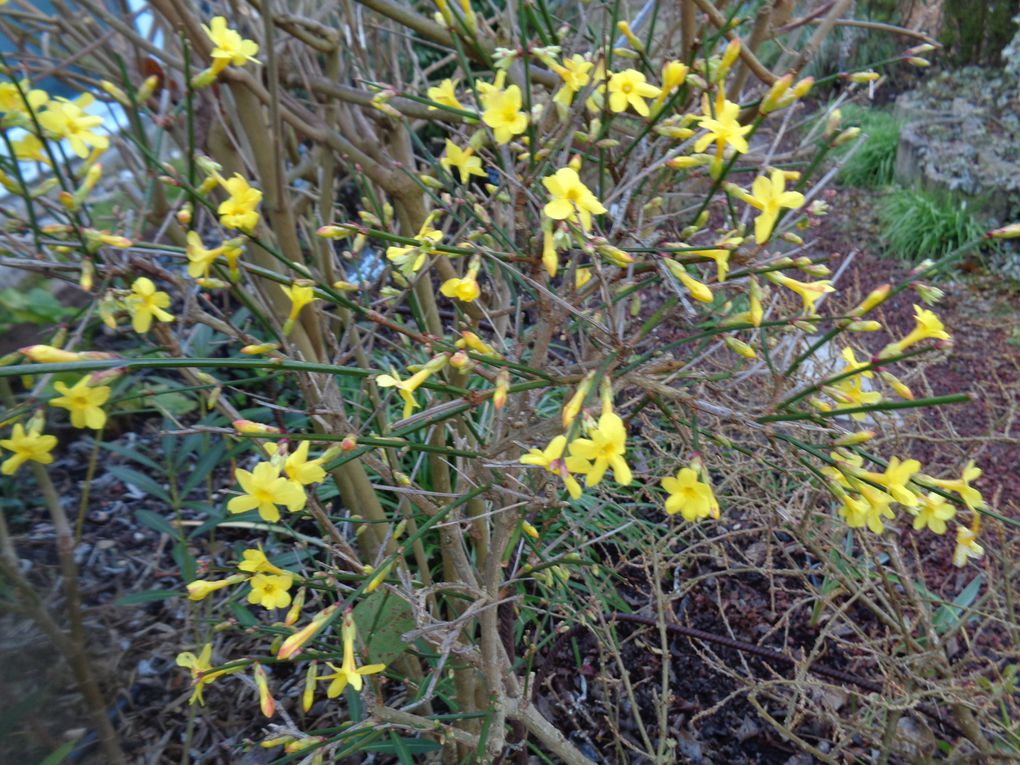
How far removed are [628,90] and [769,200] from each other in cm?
30

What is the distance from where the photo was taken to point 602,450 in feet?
3.18

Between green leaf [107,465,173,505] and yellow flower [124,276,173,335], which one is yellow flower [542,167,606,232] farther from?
green leaf [107,465,173,505]

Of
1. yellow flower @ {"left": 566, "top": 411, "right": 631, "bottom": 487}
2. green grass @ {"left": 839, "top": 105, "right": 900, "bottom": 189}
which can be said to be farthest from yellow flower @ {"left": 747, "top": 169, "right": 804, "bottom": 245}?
green grass @ {"left": 839, "top": 105, "right": 900, "bottom": 189}

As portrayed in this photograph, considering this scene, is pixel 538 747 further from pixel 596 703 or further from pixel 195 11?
pixel 195 11

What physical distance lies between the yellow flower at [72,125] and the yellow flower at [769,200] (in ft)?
3.58

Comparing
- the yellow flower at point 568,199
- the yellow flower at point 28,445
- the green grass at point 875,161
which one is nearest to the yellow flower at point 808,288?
the yellow flower at point 568,199

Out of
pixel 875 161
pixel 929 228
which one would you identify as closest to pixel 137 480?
pixel 929 228

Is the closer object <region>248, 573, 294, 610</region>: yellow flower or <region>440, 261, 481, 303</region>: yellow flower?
<region>440, 261, 481, 303</region>: yellow flower

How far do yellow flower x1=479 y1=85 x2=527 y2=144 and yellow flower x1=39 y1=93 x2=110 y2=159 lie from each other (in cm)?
69

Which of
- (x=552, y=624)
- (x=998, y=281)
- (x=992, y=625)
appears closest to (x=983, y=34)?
(x=998, y=281)

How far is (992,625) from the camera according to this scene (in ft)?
8.54

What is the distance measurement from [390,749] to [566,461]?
3.76 feet

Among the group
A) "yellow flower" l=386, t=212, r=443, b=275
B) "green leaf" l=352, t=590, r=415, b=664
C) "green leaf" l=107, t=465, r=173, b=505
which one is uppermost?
"yellow flower" l=386, t=212, r=443, b=275

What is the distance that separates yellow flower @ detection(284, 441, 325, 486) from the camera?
1.05 metres
